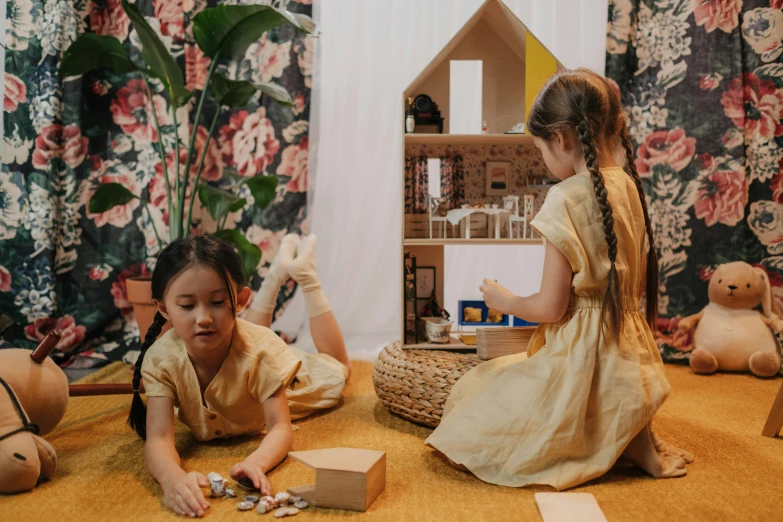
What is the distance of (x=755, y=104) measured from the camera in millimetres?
2779

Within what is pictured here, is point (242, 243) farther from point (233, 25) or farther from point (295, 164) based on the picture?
point (233, 25)

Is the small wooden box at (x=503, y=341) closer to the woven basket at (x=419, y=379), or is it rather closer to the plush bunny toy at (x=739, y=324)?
the woven basket at (x=419, y=379)

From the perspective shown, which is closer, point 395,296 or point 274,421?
point 274,421

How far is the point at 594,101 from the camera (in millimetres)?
1559

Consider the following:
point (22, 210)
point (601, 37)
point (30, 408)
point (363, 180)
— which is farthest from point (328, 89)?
point (30, 408)

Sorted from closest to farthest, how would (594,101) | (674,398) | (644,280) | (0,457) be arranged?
(0,457) < (594,101) < (644,280) < (674,398)

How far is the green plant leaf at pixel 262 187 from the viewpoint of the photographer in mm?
2559

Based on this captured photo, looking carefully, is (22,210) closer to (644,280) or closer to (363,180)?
(363,180)

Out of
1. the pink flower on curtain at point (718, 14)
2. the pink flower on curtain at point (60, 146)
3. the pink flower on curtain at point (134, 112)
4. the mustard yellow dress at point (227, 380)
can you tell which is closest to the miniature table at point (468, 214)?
the mustard yellow dress at point (227, 380)

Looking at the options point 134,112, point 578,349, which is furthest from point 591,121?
point 134,112

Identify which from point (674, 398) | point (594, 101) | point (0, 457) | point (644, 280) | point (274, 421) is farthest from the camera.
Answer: point (674, 398)

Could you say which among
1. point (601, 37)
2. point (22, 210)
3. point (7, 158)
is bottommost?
point (22, 210)

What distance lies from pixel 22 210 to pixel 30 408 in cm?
147

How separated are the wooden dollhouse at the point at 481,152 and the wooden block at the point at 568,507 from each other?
2.64 feet
